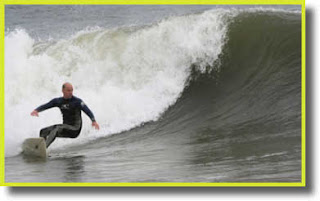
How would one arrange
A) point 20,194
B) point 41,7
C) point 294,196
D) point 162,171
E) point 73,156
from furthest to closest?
point 41,7 → point 73,156 → point 162,171 → point 20,194 → point 294,196

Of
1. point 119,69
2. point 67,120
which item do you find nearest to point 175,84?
point 119,69

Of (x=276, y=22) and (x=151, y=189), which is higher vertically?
(x=276, y=22)

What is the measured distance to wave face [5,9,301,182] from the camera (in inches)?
318

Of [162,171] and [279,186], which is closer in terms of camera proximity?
[279,186]

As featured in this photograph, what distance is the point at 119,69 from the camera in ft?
36.8

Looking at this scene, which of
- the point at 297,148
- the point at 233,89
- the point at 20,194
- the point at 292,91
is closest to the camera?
the point at 20,194

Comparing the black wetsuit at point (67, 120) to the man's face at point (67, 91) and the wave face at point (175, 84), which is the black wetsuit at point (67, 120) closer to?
the man's face at point (67, 91)

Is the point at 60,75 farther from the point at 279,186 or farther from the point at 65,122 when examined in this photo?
the point at 279,186

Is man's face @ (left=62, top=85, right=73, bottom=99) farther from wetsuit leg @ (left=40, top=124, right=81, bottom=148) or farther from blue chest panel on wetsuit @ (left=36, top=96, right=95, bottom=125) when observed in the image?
wetsuit leg @ (left=40, top=124, right=81, bottom=148)

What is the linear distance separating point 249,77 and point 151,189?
5326 millimetres

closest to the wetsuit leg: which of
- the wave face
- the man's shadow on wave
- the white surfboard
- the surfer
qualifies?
the surfer

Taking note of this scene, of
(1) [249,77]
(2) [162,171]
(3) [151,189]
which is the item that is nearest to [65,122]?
(2) [162,171]

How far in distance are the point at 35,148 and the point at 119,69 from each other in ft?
12.5

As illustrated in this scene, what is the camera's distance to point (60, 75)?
11398 millimetres
